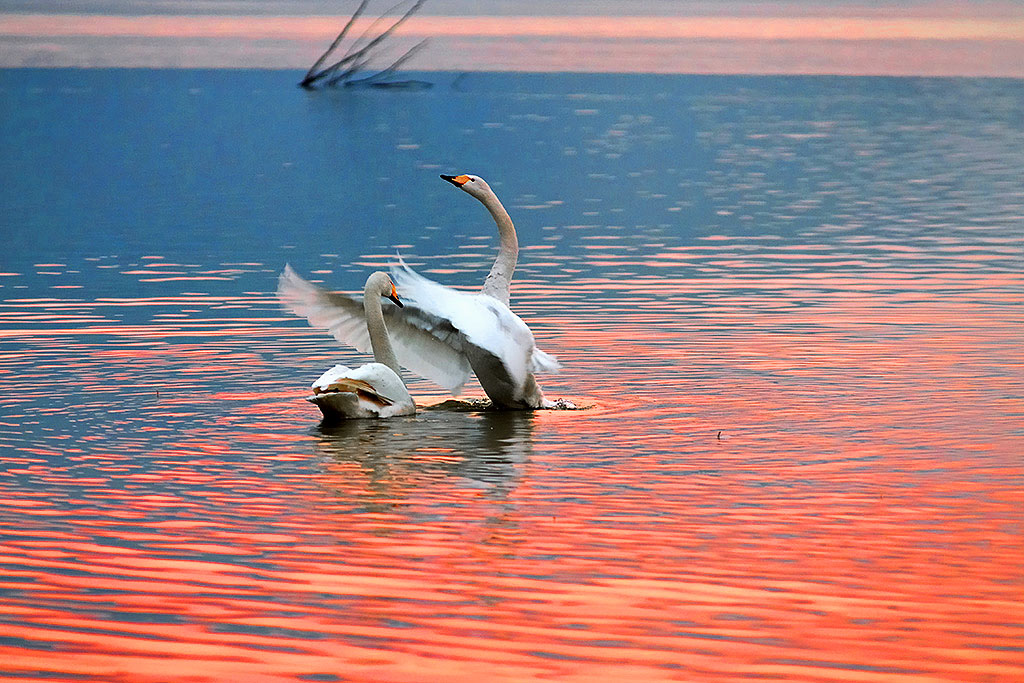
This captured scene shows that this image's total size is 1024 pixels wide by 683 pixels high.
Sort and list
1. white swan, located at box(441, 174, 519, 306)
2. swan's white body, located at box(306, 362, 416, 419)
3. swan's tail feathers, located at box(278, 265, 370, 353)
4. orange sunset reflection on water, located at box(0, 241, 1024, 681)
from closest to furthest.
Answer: orange sunset reflection on water, located at box(0, 241, 1024, 681), swan's white body, located at box(306, 362, 416, 419), white swan, located at box(441, 174, 519, 306), swan's tail feathers, located at box(278, 265, 370, 353)

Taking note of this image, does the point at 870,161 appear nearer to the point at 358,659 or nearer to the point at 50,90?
the point at 358,659

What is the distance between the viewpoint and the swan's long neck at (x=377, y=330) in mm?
15062

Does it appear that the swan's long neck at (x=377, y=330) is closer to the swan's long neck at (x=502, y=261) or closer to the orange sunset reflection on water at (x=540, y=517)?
the orange sunset reflection on water at (x=540, y=517)

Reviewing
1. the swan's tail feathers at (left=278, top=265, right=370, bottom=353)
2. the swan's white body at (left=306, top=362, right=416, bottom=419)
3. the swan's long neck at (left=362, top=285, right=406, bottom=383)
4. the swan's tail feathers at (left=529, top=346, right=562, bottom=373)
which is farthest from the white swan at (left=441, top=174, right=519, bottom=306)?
the swan's tail feathers at (left=278, top=265, right=370, bottom=353)

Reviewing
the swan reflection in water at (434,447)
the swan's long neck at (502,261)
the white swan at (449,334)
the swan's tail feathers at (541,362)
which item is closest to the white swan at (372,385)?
the swan reflection in water at (434,447)

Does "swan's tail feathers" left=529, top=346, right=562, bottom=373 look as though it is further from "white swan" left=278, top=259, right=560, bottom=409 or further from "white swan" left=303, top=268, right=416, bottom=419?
"white swan" left=303, top=268, right=416, bottom=419

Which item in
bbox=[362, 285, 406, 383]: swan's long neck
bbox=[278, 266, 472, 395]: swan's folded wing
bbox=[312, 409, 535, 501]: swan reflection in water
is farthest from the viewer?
bbox=[278, 266, 472, 395]: swan's folded wing

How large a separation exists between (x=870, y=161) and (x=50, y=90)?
100942 millimetres

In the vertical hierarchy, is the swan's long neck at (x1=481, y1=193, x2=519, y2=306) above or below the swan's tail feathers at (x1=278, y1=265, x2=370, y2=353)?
above

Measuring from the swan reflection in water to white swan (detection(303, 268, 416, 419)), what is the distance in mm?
113

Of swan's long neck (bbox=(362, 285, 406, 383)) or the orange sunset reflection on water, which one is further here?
swan's long neck (bbox=(362, 285, 406, 383))

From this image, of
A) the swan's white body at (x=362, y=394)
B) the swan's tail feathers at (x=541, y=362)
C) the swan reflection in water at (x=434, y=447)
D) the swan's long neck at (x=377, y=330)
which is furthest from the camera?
the swan's long neck at (x=377, y=330)

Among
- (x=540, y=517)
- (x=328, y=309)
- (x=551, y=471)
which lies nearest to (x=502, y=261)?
(x=328, y=309)

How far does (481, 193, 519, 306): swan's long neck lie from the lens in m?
15.2
